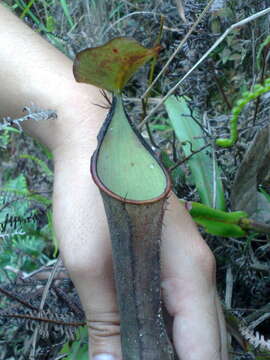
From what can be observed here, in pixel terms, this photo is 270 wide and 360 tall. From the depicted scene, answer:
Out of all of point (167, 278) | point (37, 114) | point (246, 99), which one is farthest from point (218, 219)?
point (37, 114)

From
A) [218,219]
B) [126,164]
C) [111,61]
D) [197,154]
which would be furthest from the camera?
[197,154]

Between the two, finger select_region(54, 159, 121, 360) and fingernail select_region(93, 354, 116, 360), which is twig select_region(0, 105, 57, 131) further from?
fingernail select_region(93, 354, 116, 360)

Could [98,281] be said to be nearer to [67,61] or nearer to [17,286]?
[17,286]

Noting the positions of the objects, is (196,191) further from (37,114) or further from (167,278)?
(37,114)

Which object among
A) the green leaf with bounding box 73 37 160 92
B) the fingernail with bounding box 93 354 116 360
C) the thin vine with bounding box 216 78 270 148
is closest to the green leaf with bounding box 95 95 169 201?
the green leaf with bounding box 73 37 160 92

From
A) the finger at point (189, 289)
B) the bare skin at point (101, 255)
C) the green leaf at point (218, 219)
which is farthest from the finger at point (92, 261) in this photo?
the green leaf at point (218, 219)

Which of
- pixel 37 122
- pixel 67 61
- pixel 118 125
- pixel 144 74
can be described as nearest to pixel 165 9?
pixel 144 74

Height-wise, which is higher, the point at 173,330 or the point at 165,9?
the point at 165,9
